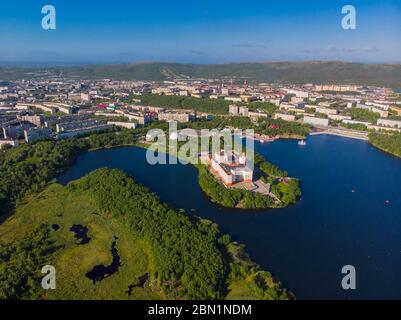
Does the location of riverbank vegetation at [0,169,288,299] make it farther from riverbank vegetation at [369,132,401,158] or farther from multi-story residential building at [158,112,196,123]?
multi-story residential building at [158,112,196,123]

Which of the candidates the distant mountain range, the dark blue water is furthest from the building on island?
the distant mountain range

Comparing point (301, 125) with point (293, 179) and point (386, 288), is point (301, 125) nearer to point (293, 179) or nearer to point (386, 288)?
point (293, 179)

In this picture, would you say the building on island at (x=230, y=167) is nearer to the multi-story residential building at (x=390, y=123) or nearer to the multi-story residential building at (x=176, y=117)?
the multi-story residential building at (x=176, y=117)

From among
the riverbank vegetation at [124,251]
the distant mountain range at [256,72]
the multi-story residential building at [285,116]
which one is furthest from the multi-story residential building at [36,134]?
the distant mountain range at [256,72]

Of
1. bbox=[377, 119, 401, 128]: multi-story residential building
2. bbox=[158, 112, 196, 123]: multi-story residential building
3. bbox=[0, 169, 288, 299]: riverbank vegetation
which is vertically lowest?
bbox=[0, 169, 288, 299]: riverbank vegetation

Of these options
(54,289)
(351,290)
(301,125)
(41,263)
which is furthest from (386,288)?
(301,125)

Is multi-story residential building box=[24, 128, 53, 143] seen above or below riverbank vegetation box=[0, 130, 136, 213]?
above

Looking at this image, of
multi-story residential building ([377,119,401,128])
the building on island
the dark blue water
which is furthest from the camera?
multi-story residential building ([377,119,401,128])
